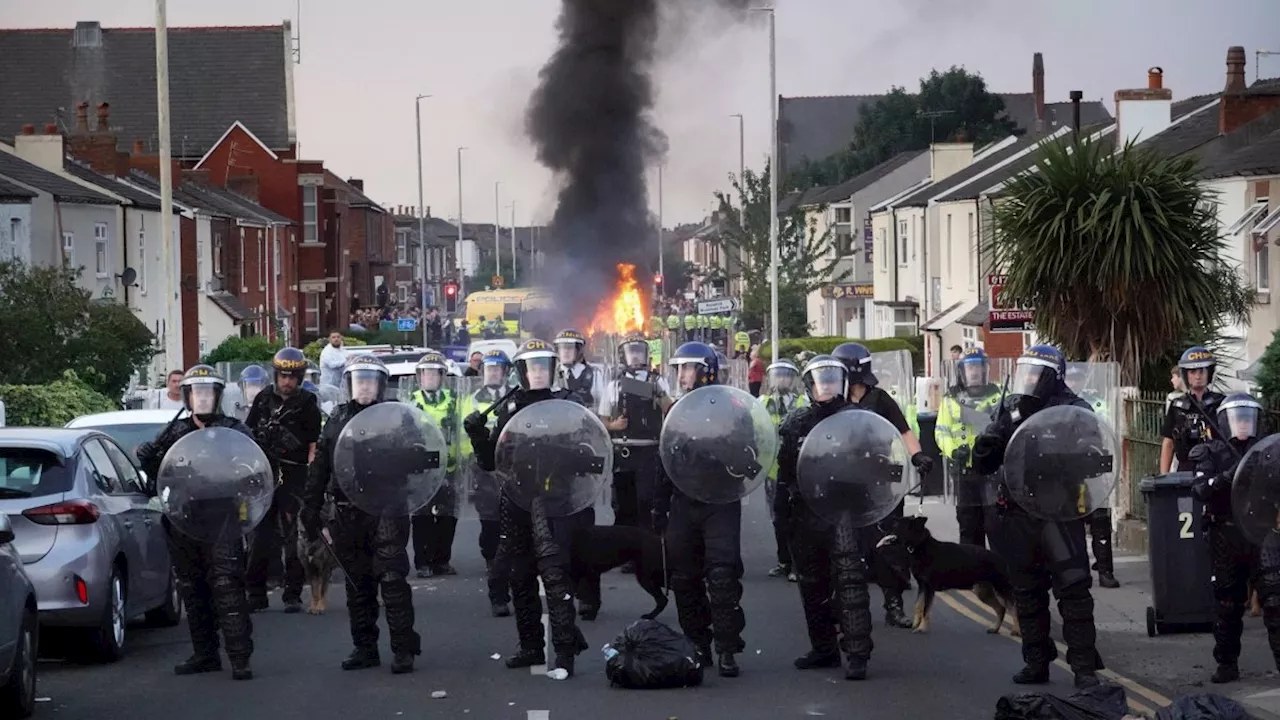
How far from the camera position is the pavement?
9.75 metres

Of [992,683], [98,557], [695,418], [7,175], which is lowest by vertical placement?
[992,683]

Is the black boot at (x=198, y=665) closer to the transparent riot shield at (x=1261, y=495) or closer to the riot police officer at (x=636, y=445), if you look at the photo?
the riot police officer at (x=636, y=445)

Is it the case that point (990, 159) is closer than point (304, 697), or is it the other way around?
point (304, 697)

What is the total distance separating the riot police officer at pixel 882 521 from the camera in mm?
11711

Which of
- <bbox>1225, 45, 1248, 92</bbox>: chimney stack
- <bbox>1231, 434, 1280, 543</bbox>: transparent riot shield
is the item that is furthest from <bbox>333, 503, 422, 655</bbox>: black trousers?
<bbox>1225, 45, 1248, 92</bbox>: chimney stack

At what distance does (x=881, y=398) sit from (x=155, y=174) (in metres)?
45.1

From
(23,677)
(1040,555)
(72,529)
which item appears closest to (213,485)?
(72,529)

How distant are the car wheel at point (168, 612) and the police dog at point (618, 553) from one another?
330 cm

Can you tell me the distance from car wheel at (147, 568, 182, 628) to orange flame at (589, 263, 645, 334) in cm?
4037

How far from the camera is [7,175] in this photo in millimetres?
33594

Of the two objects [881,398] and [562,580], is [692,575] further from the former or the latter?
[881,398]

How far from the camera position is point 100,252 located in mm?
38656

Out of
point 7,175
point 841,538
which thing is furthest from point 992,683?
point 7,175

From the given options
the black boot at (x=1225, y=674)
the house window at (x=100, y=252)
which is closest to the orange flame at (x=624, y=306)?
the house window at (x=100, y=252)
